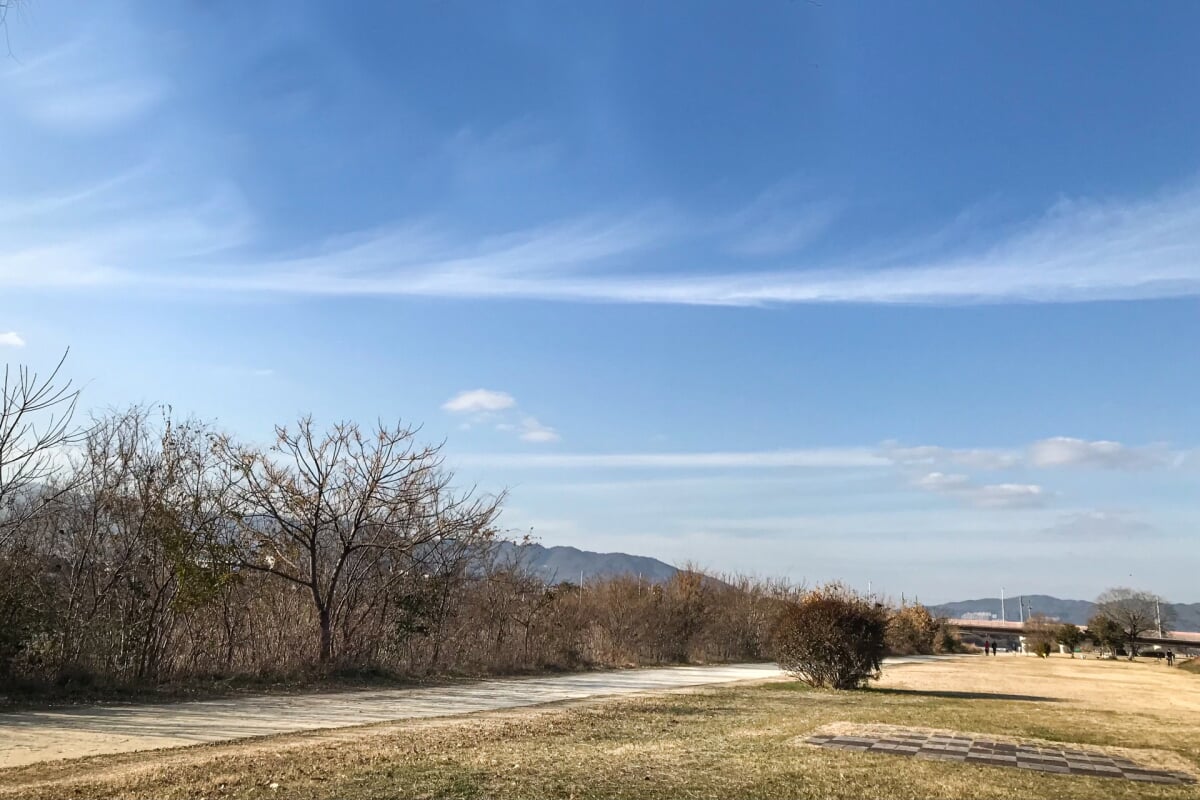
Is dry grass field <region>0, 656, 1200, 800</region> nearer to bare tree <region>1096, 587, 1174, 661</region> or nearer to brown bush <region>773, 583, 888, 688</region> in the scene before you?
brown bush <region>773, 583, 888, 688</region>

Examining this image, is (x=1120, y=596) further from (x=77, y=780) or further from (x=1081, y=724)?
(x=77, y=780)

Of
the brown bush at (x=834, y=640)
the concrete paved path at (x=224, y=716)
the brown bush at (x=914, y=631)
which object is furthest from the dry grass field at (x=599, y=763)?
the brown bush at (x=914, y=631)

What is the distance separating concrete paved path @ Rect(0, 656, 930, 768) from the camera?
795cm

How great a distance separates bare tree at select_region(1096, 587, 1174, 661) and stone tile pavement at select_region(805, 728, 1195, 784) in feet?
206

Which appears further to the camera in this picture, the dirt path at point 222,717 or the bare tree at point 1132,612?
the bare tree at point 1132,612

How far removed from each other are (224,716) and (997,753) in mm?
8629

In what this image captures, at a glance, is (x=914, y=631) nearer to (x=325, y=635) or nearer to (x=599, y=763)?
(x=325, y=635)

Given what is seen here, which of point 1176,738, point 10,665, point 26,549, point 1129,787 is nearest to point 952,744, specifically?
point 1129,787

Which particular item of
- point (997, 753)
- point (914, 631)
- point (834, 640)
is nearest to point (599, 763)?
point (997, 753)

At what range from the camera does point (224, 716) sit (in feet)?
33.7

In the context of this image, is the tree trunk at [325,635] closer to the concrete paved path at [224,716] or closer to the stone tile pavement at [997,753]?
the concrete paved path at [224,716]

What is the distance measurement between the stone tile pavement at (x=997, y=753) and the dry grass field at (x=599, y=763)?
1.33 ft

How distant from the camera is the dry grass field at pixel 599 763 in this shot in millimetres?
6105

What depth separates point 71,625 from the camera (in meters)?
12.1
